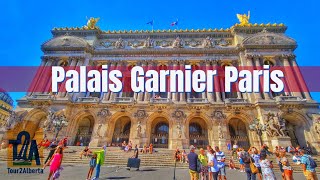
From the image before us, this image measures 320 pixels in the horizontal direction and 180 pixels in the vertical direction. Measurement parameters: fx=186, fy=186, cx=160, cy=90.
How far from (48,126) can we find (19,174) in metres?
13.5

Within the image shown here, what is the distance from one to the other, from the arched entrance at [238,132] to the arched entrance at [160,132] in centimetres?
828

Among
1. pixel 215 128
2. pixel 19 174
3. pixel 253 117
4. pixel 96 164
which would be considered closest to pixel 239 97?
pixel 253 117

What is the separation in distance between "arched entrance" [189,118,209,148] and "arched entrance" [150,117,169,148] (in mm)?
3185

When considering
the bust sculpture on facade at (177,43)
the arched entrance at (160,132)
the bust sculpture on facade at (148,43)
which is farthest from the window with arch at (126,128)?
the bust sculpture on facade at (177,43)

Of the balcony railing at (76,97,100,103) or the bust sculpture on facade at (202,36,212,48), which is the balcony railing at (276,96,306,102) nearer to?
the bust sculpture on facade at (202,36,212,48)

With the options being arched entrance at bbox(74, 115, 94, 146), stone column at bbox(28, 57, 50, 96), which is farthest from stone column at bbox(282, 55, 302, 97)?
stone column at bbox(28, 57, 50, 96)

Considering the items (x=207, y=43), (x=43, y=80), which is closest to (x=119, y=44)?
(x=43, y=80)

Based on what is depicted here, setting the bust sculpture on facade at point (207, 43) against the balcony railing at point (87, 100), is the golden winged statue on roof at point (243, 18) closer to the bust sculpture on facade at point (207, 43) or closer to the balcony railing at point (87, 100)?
the bust sculpture on facade at point (207, 43)

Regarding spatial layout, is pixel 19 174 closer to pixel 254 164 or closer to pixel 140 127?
pixel 254 164

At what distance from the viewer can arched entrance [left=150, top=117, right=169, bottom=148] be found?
23.5 meters

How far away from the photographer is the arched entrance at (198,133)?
2330cm

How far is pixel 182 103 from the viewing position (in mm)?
24188

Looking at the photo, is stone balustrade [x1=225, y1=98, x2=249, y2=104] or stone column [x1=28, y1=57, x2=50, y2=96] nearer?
stone balustrade [x1=225, y1=98, x2=249, y2=104]

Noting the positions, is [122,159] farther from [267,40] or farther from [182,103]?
[267,40]
